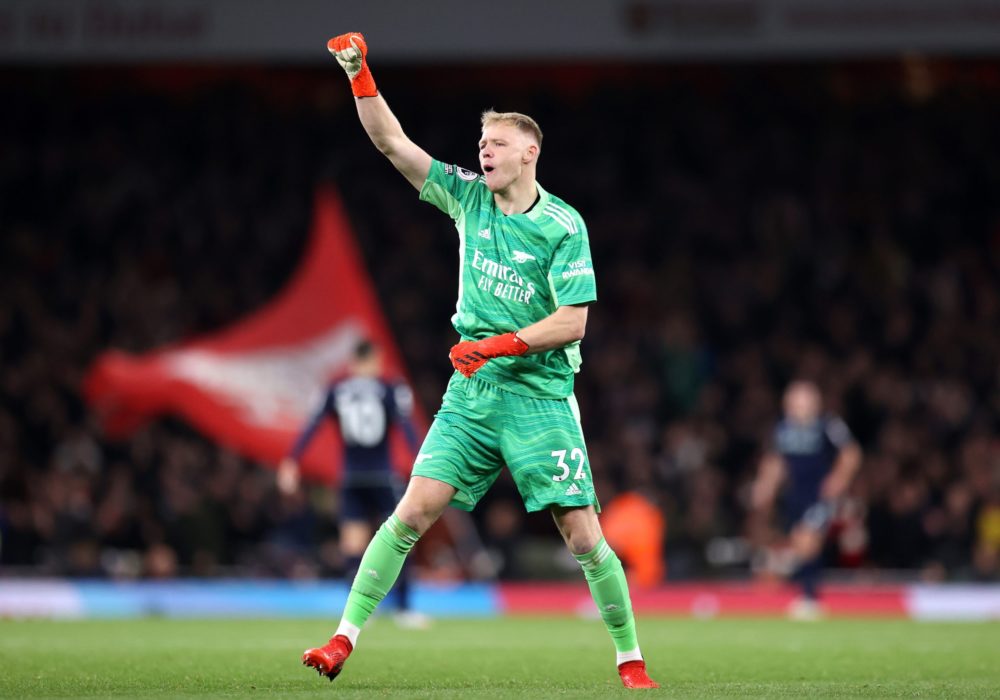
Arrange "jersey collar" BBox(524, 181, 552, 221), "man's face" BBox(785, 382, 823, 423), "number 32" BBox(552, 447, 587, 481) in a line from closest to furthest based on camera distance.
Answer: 1. "number 32" BBox(552, 447, 587, 481)
2. "jersey collar" BBox(524, 181, 552, 221)
3. "man's face" BBox(785, 382, 823, 423)

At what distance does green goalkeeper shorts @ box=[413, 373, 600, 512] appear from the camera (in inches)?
272

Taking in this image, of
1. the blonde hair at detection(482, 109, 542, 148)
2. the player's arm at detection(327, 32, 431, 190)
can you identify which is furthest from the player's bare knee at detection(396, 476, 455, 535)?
the blonde hair at detection(482, 109, 542, 148)

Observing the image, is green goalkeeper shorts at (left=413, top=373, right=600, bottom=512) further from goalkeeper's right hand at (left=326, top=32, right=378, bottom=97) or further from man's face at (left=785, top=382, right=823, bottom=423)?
man's face at (left=785, top=382, right=823, bottom=423)

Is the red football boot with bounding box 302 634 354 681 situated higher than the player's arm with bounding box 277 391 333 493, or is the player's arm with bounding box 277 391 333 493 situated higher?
the player's arm with bounding box 277 391 333 493

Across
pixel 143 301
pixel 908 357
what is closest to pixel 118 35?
pixel 143 301

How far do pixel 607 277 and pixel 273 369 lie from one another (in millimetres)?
6059

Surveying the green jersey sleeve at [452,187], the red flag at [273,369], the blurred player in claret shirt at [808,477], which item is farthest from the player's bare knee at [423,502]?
the red flag at [273,369]

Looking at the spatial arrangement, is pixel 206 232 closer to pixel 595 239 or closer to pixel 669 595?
pixel 595 239

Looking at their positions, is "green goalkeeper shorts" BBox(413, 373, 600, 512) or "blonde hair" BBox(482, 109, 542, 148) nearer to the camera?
"green goalkeeper shorts" BBox(413, 373, 600, 512)

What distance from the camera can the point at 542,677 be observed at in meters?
7.74

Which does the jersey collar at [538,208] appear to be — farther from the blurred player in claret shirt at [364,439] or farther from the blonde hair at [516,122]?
the blurred player in claret shirt at [364,439]

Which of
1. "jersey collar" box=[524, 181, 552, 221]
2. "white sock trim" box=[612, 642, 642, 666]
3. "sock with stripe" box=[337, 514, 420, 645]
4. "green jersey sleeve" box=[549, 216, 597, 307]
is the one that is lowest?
"white sock trim" box=[612, 642, 642, 666]

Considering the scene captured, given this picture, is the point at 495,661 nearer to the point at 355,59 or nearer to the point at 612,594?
the point at 612,594

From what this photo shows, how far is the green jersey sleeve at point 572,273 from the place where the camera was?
6.83 m
